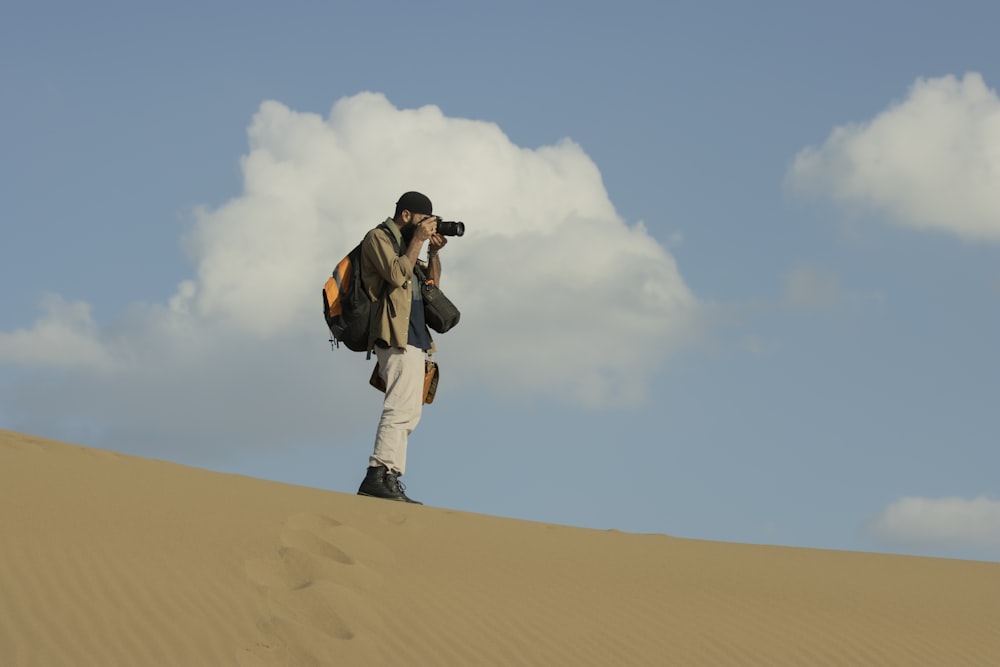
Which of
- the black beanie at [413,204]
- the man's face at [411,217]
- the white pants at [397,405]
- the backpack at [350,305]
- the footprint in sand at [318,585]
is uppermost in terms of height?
the black beanie at [413,204]

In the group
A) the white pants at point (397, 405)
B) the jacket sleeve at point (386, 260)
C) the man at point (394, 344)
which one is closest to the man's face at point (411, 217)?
the man at point (394, 344)

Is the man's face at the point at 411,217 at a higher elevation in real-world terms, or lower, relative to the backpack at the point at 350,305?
higher

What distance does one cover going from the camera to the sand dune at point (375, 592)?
5.65 meters

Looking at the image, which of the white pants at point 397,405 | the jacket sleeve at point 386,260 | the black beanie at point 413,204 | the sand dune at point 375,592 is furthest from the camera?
the black beanie at point 413,204

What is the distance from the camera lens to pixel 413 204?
887 centimetres

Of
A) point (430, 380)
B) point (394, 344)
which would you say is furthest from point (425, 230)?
point (430, 380)

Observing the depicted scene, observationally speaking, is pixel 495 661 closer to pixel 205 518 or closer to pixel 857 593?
pixel 205 518

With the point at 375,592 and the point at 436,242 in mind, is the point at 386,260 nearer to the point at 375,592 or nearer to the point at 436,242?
the point at 436,242

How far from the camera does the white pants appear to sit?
854 centimetres

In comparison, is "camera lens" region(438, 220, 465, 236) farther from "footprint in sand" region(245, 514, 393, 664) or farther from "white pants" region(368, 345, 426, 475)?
"footprint in sand" region(245, 514, 393, 664)

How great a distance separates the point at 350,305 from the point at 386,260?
0.46 m

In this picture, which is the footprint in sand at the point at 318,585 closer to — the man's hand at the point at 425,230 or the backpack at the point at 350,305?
the backpack at the point at 350,305

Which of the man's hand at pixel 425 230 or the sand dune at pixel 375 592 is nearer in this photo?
the sand dune at pixel 375 592

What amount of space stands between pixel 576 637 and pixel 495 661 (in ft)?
1.72
